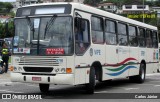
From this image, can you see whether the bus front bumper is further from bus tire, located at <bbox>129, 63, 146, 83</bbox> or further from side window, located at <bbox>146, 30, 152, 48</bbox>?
side window, located at <bbox>146, 30, 152, 48</bbox>

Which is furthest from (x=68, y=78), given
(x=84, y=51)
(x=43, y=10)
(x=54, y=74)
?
(x=43, y=10)

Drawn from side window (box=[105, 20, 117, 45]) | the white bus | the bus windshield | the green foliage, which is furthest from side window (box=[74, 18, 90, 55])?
the green foliage

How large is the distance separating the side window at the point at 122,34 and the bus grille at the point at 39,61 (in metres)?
5.29

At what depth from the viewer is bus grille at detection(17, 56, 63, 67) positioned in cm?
1348

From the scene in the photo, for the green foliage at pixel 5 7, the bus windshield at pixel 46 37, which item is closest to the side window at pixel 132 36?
the bus windshield at pixel 46 37

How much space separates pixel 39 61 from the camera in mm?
13641

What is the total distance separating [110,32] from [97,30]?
1446 mm

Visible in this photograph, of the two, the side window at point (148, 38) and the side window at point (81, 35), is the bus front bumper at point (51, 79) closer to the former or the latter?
the side window at point (81, 35)

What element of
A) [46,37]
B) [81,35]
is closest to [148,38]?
[81,35]

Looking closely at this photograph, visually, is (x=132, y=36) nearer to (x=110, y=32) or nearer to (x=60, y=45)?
(x=110, y=32)

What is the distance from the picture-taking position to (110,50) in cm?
1683

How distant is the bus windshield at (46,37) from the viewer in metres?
13.5

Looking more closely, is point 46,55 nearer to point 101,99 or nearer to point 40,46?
point 40,46

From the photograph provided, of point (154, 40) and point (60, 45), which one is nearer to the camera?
point (60, 45)
